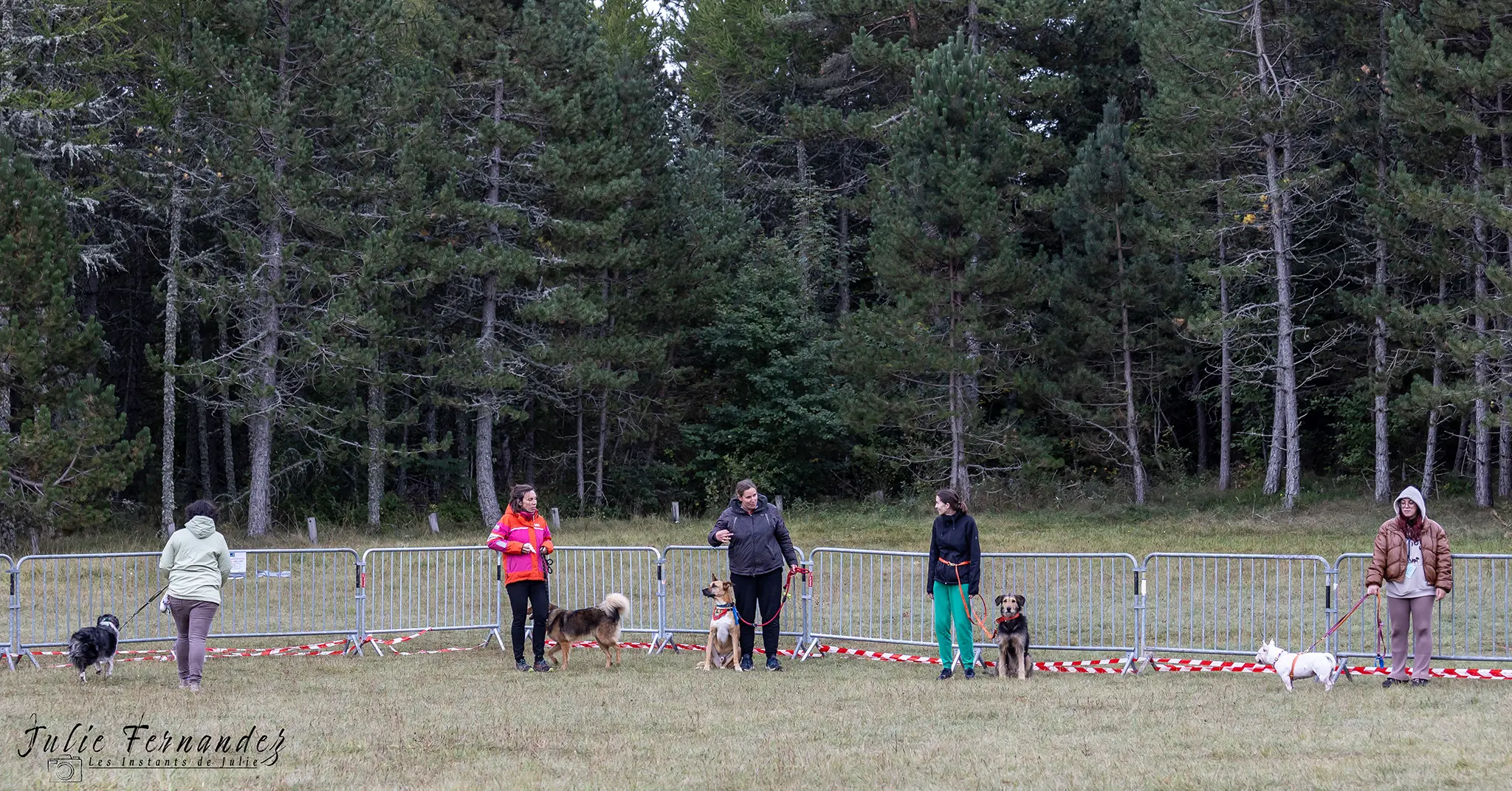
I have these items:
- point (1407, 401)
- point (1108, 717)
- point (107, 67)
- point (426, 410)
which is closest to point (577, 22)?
point (107, 67)

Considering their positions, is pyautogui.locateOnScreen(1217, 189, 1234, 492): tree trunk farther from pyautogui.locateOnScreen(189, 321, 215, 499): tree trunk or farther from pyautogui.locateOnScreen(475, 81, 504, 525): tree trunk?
pyautogui.locateOnScreen(189, 321, 215, 499): tree trunk

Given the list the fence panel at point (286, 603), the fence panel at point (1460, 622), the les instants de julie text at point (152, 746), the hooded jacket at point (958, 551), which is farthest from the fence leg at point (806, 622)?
the les instants de julie text at point (152, 746)

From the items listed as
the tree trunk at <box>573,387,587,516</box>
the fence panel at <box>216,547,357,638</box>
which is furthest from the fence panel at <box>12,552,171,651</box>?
the tree trunk at <box>573,387,587,516</box>

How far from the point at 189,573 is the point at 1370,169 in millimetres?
25457

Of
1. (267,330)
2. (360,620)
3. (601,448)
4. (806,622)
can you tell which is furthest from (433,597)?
(601,448)

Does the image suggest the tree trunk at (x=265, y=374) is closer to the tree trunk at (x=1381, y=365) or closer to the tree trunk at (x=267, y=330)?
the tree trunk at (x=267, y=330)

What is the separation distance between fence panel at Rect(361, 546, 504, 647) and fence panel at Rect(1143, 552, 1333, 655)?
21.2 feet

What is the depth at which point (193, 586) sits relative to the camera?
35.3 feet

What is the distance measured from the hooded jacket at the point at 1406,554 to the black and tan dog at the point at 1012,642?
2678mm

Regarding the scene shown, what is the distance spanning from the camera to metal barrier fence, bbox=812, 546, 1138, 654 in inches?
499

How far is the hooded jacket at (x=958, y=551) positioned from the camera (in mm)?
11414

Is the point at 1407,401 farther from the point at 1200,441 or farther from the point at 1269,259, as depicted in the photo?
the point at 1200,441

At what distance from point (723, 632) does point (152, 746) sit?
5.23 m

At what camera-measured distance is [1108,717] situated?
29.2ft
